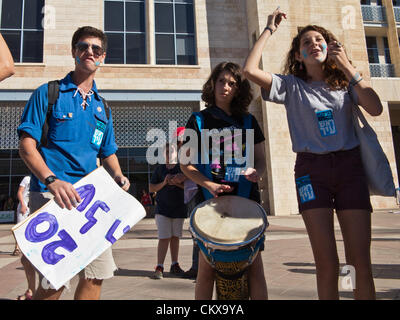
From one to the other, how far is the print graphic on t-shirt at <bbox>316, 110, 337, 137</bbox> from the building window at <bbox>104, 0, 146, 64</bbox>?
16186mm

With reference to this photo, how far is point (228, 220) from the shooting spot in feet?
6.32

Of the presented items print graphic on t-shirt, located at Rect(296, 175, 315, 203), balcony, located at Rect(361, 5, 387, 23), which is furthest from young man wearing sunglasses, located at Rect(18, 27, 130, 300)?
balcony, located at Rect(361, 5, 387, 23)

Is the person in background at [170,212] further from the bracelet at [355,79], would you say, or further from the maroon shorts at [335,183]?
the bracelet at [355,79]

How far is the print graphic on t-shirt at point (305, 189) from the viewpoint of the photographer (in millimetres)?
1962

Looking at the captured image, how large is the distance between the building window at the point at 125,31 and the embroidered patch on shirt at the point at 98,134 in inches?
619

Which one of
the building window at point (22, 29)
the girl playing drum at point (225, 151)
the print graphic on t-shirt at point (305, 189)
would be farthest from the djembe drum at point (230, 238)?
the building window at point (22, 29)

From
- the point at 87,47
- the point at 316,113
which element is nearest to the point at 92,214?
the point at 87,47

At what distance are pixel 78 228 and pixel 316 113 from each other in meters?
1.63

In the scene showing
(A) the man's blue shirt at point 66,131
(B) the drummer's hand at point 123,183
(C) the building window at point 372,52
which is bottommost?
(B) the drummer's hand at point 123,183

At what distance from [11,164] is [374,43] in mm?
24327

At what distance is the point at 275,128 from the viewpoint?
15898 mm

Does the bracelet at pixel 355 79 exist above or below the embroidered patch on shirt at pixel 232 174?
above

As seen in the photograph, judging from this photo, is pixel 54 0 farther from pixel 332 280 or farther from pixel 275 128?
pixel 332 280

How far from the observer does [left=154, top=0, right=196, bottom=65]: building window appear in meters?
17.1
